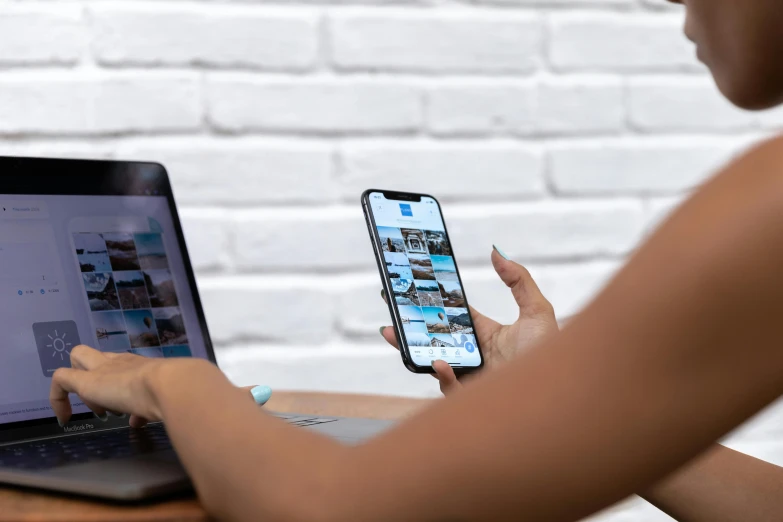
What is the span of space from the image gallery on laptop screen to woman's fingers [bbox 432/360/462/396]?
0.83 ft

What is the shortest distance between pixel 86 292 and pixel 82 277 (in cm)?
1

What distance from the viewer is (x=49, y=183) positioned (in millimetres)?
790

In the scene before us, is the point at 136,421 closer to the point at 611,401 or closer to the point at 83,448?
the point at 83,448

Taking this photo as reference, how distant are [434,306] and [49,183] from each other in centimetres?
39

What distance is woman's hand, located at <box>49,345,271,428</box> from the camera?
0.50 metres

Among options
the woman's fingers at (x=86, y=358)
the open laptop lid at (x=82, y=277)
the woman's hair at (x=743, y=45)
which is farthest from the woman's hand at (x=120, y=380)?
the woman's hair at (x=743, y=45)

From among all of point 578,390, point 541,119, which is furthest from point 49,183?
point 541,119

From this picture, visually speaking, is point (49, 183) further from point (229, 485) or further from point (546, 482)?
point (546, 482)

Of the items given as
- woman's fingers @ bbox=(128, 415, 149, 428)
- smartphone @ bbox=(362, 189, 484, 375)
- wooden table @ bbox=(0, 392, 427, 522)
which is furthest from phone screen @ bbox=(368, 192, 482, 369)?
wooden table @ bbox=(0, 392, 427, 522)

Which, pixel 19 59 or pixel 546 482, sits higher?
pixel 19 59

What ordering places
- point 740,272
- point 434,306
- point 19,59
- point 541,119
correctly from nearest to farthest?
1. point 740,272
2. point 434,306
3. point 19,59
4. point 541,119

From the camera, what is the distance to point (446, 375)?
0.77 m

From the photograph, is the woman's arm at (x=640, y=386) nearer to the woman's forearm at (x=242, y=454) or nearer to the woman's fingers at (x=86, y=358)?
the woman's forearm at (x=242, y=454)

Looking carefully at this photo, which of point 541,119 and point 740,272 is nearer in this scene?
point 740,272
